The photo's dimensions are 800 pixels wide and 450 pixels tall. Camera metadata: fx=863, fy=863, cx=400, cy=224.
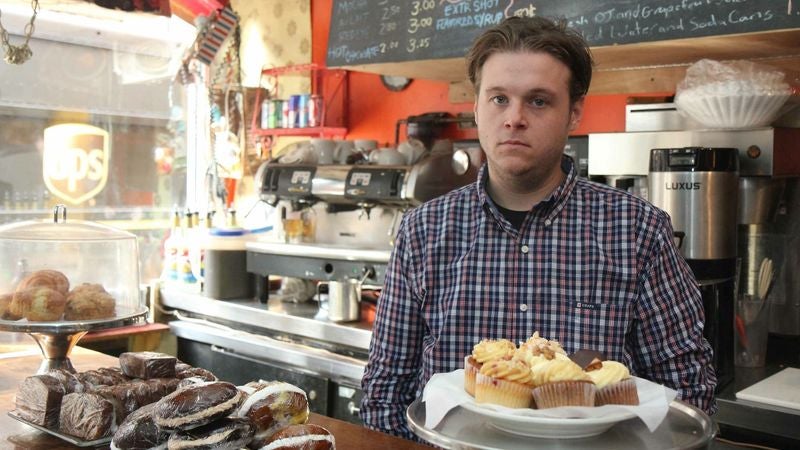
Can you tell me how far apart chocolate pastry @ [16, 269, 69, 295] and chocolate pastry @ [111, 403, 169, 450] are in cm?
92

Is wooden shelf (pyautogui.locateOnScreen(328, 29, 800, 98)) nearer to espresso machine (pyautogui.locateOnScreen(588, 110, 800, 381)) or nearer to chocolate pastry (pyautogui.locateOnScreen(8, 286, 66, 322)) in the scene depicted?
espresso machine (pyautogui.locateOnScreen(588, 110, 800, 381))

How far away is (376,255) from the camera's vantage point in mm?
3744

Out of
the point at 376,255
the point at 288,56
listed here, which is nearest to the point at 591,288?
the point at 376,255

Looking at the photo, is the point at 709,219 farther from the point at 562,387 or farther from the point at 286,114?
the point at 286,114

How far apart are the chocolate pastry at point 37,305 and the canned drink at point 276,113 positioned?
3.35 meters

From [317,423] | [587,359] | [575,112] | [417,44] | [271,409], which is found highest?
[417,44]

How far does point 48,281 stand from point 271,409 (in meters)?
1.10

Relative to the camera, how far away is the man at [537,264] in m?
1.73

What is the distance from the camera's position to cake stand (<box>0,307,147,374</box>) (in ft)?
6.95

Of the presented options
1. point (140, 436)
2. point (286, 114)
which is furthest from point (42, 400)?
point (286, 114)

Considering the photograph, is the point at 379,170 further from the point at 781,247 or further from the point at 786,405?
the point at 786,405

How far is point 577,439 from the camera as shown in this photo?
1210 mm

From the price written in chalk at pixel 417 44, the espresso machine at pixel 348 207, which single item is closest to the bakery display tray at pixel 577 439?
the espresso machine at pixel 348 207

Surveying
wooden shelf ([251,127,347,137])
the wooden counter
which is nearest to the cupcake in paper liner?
the wooden counter
